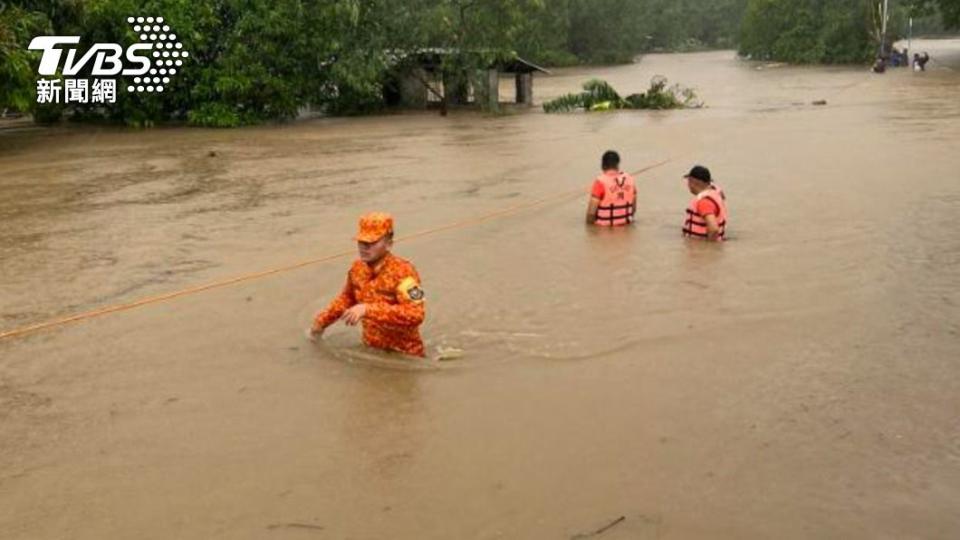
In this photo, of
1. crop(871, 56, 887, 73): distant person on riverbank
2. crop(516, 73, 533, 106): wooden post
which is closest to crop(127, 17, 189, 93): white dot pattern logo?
crop(516, 73, 533, 106): wooden post

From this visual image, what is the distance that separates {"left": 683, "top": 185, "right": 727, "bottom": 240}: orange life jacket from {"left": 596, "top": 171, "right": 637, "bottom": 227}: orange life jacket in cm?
78

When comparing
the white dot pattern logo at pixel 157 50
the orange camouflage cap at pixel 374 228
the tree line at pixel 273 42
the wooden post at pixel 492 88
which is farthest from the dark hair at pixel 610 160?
the wooden post at pixel 492 88

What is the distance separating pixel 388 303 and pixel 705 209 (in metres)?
4.50

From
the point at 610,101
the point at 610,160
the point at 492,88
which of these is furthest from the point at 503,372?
the point at 610,101

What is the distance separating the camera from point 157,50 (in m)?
24.7

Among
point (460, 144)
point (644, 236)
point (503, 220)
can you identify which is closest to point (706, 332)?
point (644, 236)

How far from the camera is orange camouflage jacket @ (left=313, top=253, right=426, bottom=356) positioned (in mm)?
5750

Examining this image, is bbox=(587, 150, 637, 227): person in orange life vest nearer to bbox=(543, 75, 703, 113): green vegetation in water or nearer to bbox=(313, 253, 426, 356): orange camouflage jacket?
bbox=(313, 253, 426, 356): orange camouflage jacket

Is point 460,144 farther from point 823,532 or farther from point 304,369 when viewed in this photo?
point 823,532

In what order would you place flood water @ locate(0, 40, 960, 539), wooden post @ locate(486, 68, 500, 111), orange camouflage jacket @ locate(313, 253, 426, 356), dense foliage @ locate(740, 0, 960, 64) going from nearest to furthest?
1. flood water @ locate(0, 40, 960, 539)
2. orange camouflage jacket @ locate(313, 253, 426, 356)
3. wooden post @ locate(486, 68, 500, 111)
4. dense foliage @ locate(740, 0, 960, 64)

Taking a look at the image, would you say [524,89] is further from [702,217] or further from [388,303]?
[388,303]

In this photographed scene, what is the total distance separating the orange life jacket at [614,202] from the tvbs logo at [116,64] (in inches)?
679

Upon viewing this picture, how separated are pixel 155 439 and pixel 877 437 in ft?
11.5

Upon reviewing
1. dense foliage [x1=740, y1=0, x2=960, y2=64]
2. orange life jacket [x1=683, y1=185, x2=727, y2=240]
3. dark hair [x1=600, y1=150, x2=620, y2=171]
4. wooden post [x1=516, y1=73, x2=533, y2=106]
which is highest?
dense foliage [x1=740, y1=0, x2=960, y2=64]
